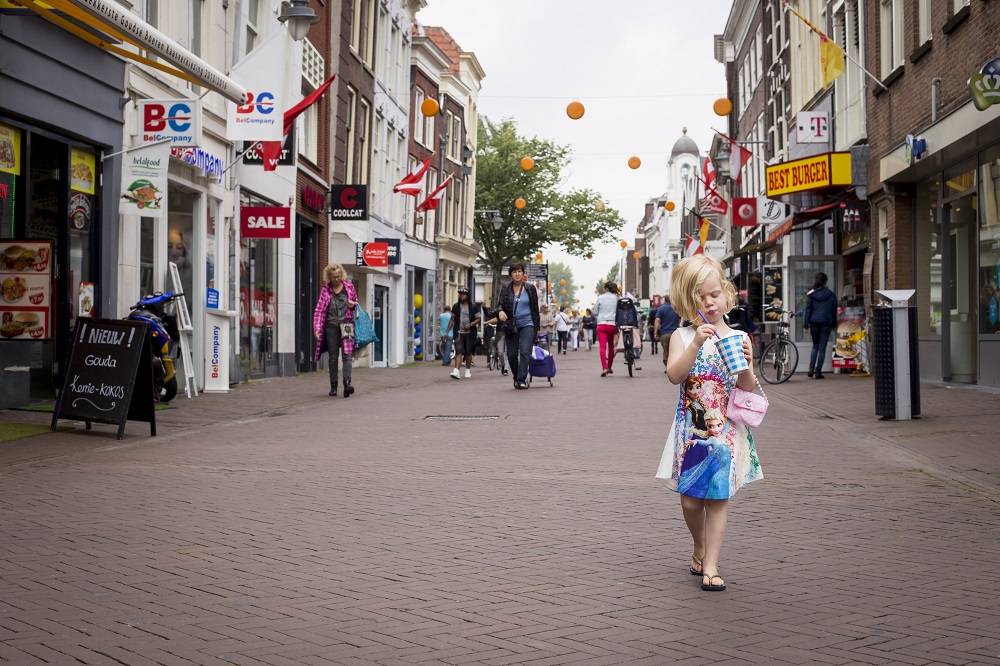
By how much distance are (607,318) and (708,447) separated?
723 inches

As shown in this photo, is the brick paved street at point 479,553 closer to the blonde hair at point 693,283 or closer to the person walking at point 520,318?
the blonde hair at point 693,283

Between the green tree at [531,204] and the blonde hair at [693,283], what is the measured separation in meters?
55.7

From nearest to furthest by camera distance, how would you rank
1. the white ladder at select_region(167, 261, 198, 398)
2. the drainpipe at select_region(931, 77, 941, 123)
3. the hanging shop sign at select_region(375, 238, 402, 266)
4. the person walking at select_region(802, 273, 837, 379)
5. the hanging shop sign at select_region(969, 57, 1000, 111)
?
the hanging shop sign at select_region(969, 57, 1000, 111)
the white ladder at select_region(167, 261, 198, 398)
the drainpipe at select_region(931, 77, 941, 123)
the person walking at select_region(802, 273, 837, 379)
the hanging shop sign at select_region(375, 238, 402, 266)

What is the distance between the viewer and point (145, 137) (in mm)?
15578

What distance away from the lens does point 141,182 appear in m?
14.7

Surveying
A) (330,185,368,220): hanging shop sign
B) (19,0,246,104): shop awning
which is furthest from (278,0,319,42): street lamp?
(330,185,368,220): hanging shop sign

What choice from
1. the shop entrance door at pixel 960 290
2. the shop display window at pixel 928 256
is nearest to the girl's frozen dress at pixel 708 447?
the shop entrance door at pixel 960 290

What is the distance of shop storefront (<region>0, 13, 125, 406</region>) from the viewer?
12.4 m

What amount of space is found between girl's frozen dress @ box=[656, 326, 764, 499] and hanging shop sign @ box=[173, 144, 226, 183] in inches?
483

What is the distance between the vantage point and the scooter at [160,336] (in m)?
13.9

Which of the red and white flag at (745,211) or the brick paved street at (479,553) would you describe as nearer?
the brick paved street at (479,553)

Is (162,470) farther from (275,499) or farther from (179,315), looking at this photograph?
(179,315)

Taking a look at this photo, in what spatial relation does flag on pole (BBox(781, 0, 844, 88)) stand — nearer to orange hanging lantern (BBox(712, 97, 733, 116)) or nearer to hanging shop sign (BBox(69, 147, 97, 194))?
orange hanging lantern (BBox(712, 97, 733, 116))

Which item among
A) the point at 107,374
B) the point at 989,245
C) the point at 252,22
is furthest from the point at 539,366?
the point at 107,374
